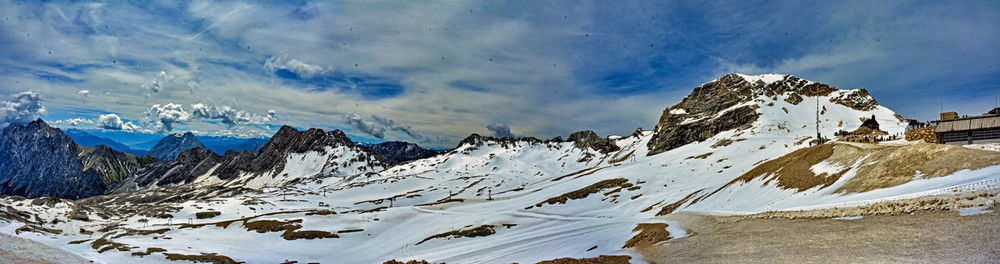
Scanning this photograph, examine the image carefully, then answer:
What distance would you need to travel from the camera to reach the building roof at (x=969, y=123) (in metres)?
42.9

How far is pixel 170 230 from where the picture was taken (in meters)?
95.8

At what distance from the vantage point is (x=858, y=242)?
1747 centimetres

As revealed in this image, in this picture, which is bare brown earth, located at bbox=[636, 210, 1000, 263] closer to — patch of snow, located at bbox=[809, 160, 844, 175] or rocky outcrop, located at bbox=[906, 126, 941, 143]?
patch of snow, located at bbox=[809, 160, 844, 175]

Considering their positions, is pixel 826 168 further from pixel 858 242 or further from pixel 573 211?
pixel 573 211

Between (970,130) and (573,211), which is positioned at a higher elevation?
(970,130)

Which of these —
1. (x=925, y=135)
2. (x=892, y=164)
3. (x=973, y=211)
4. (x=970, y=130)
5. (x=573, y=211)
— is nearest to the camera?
(x=973, y=211)

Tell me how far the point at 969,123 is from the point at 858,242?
4476cm

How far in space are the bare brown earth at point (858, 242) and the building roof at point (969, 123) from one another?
124 feet

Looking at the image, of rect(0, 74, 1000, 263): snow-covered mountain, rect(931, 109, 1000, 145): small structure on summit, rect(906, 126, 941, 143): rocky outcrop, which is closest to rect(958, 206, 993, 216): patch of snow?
rect(0, 74, 1000, 263): snow-covered mountain

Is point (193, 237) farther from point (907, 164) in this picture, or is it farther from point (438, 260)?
point (907, 164)

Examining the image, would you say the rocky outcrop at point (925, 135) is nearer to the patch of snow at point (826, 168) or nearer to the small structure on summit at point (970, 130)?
the small structure on summit at point (970, 130)

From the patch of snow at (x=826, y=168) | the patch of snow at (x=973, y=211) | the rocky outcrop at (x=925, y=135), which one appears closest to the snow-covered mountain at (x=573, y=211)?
the patch of snow at (x=826, y=168)

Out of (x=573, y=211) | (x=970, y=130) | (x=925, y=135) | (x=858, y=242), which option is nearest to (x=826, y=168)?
(x=970, y=130)

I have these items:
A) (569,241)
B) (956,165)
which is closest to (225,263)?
(569,241)
